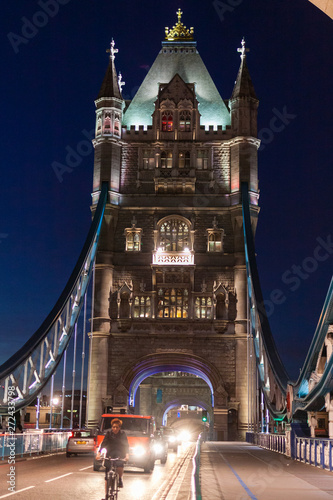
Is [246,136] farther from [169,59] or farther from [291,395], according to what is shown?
[291,395]

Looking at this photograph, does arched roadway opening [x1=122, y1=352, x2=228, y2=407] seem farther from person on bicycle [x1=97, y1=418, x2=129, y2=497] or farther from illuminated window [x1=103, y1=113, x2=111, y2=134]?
person on bicycle [x1=97, y1=418, x2=129, y2=497]

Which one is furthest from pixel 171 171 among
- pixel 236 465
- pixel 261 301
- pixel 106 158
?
pixel 236 465

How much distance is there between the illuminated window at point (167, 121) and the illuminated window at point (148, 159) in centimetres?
209

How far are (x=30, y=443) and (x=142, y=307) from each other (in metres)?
22.5

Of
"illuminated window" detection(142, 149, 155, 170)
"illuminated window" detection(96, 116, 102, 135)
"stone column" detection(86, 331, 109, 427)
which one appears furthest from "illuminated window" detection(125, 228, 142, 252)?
"illuminated window" detection(96, 116, 102, 135)

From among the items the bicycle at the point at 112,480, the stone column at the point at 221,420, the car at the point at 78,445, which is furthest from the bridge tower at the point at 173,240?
the bicycle at the point at 112,480

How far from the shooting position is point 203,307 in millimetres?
49250

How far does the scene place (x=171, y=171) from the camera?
52.2m

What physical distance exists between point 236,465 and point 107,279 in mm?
28054

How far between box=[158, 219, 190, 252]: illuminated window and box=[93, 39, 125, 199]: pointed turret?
177 inches

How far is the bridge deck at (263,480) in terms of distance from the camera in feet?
45.3

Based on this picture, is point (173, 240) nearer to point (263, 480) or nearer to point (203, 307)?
point (203, 307)

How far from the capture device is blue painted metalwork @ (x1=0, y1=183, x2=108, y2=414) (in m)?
33.9

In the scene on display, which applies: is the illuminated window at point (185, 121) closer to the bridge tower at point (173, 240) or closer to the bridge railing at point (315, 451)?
the bridge tower at point (173, 240)
